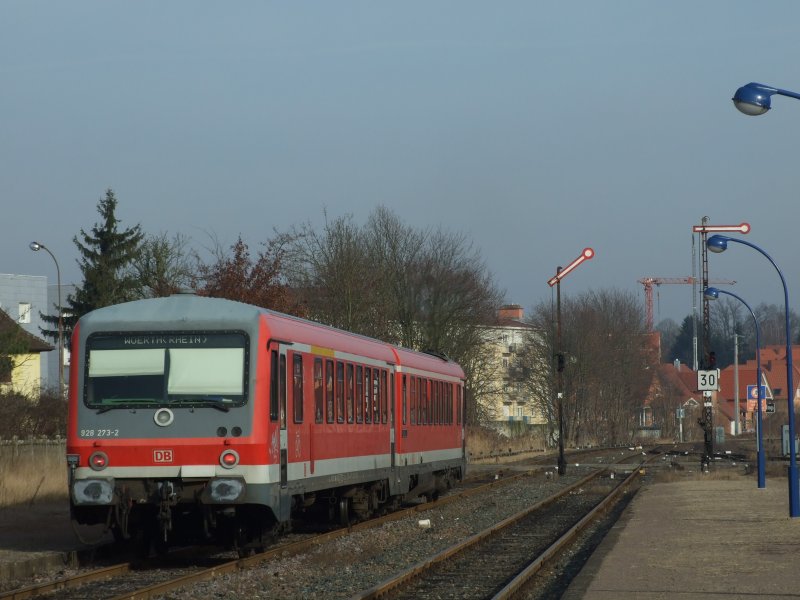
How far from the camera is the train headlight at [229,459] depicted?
1494cm

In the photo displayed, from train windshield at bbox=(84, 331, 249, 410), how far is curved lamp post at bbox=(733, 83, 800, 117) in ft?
23.1

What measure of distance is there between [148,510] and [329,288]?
3411cm

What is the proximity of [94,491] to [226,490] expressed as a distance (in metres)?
1.49

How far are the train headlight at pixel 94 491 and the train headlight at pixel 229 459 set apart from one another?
125cm

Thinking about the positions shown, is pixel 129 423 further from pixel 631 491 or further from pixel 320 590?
pixel 631 491

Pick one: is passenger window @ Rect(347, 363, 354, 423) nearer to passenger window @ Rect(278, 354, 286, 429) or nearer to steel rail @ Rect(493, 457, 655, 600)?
steel rail @ Rect(493, 457, 655, 600)

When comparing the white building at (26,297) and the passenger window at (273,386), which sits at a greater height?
the white building at (26,297)

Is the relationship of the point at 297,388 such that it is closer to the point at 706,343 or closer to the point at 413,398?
the point at 413,398

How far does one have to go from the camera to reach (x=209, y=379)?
1531cm

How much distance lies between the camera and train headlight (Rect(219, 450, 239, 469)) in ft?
49.0

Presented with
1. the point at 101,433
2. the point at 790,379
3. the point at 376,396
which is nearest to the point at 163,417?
the point at 101,433

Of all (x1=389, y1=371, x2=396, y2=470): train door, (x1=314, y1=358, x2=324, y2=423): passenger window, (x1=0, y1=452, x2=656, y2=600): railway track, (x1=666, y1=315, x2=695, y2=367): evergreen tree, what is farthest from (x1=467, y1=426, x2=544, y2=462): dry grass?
(x1=666, y1=315, x2=695, y2=367): evergreen tree

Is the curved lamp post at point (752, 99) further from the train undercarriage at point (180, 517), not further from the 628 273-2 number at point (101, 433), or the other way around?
the 628 273-2 number at point (101, 433)

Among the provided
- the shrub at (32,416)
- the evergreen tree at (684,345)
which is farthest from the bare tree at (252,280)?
the evergreen tree at (684,345)
